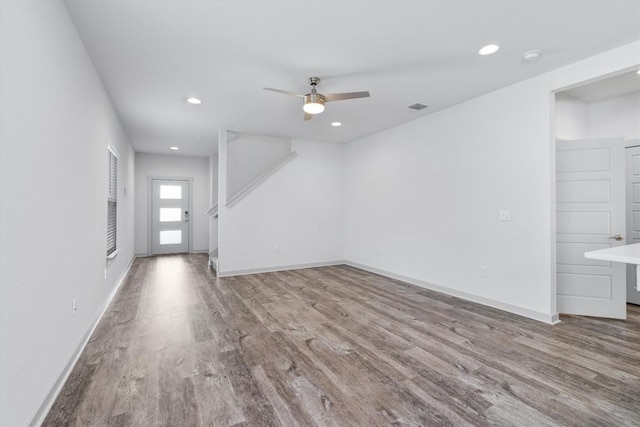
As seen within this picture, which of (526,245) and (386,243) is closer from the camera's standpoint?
(526,245)

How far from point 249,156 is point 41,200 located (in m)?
4.15

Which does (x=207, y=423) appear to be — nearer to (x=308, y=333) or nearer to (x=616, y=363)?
(x=308, y=333)

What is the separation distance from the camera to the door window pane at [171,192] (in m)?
7.96

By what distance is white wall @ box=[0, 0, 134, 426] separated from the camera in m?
1.38

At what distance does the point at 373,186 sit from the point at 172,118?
3714 millimetres

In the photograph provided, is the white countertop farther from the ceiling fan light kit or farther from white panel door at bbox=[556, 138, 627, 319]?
the ceiling fan light kit

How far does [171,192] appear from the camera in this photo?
317 inches

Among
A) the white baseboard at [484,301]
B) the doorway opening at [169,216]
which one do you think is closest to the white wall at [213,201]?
the doorway opening at [169,216]

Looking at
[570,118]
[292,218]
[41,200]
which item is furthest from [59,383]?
[570,118]

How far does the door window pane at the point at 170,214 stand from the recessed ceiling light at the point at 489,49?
7.84 meters

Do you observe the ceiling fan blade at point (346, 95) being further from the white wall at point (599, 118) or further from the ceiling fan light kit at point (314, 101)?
the white wall at point (599, 118)

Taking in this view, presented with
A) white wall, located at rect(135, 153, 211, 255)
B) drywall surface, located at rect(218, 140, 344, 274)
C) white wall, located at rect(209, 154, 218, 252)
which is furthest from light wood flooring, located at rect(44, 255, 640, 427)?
white wall, located at rect(135, 153, 211, 255)

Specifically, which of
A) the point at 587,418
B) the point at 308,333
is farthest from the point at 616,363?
the point at 308,333

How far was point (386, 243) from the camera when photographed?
17.6ft
